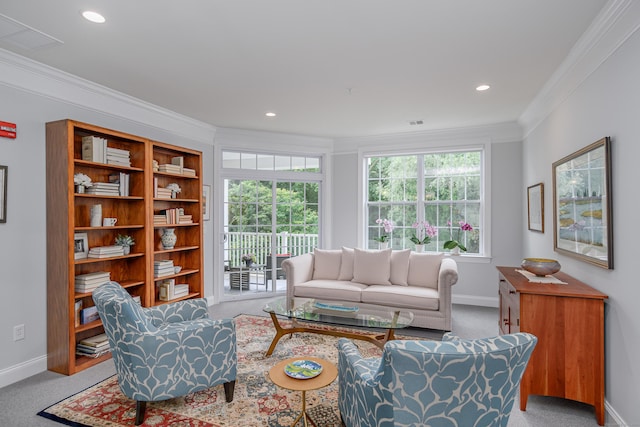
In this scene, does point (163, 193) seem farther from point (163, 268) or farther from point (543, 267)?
point (543, 267)

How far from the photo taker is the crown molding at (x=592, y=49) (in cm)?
210

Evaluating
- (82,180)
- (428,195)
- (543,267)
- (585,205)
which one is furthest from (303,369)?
(428,195)

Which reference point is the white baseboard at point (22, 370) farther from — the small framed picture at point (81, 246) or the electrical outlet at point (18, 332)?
the small framed picture at point (81, 246)

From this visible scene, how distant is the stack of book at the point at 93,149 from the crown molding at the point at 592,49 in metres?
4.09

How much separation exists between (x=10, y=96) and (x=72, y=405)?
249 centimetres

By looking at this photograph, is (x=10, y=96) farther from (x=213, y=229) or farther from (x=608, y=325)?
(x=608, y=325)

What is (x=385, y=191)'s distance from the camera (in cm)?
602

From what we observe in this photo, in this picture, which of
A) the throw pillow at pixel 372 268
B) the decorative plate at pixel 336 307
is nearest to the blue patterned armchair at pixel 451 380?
the decorative plate at pixel 336 307

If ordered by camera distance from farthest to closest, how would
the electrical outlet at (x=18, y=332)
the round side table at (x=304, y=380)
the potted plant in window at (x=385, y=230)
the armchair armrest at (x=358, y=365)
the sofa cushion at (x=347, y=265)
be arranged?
1. the potted plant in window at (x=385, y=230)
2. the sofa cushion at (x=347, y=265)
3. the electrical outlet at (x=18, y=332)
4. the round side table at (x=304, y=380)
5. the armchair armrest at (x=358, y=365)

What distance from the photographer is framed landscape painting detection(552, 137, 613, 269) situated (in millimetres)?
2355

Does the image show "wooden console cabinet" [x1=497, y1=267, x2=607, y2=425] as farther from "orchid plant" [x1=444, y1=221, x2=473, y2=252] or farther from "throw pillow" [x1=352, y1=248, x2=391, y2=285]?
"orchid plant" [x1=444, y1=221, x2=473, y2=252]

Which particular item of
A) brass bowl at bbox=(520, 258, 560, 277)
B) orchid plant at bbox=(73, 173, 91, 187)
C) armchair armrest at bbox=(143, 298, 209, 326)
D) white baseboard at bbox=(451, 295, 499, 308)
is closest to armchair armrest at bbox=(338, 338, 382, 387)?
armchair armrest at bbox=(143, 298, 209, 326)

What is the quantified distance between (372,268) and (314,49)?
284cm

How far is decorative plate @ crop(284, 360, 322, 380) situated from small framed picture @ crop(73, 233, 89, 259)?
8.09 ft
